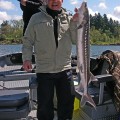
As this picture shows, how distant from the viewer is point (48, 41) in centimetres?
442

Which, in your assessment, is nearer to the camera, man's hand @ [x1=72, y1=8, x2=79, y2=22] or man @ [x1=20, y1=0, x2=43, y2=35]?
man's hand @ [x1=72, y1=8, x2=79, y2=22]

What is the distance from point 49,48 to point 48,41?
0.09 meters

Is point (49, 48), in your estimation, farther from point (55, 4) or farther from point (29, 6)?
point (29, 6)

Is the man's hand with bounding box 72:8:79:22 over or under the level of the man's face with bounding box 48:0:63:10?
under

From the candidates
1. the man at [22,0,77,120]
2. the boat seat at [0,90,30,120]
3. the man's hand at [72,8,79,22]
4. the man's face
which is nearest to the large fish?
the man's hand at [72,8,79,22]

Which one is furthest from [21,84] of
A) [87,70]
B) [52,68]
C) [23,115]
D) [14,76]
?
[87,70]

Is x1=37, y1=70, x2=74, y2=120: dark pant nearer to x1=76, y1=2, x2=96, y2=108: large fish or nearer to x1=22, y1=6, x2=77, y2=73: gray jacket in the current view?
x1=22, y1=6, x2=77, y2=73: gray jacket

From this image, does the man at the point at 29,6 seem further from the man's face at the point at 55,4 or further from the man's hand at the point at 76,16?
the man's hand at the point at 76,16

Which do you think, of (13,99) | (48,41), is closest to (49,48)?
(48,41)

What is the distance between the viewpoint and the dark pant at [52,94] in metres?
4.50

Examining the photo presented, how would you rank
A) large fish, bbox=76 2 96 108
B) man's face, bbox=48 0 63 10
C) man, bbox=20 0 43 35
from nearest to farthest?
large fish, bbox=76 2 96 108 < man's face, bbox=48 0 63 10 < man, bbox=20 0 43 35

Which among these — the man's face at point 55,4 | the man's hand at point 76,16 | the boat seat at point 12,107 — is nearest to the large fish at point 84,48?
the man's hand at point 76,16

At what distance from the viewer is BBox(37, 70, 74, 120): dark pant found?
450 centimetres

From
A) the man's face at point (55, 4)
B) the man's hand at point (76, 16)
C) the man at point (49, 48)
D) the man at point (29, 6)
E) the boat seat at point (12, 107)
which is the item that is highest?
the man at point (29, 6)
